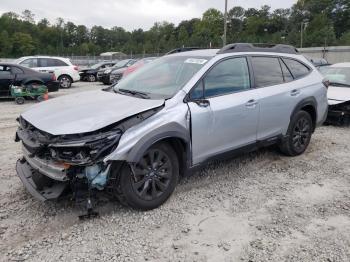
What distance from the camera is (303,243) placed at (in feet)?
11.1

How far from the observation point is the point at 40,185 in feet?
12.2

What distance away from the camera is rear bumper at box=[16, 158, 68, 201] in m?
3.53

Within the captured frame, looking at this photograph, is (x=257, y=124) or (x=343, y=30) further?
(x=343, y=30)

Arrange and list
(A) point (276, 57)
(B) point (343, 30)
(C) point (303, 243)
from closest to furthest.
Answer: (C) point (303, 243) → (A) point (276, 57) → (B) point (343, 30)

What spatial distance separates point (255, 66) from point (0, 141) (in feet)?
16.4

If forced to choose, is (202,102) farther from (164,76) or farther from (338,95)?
(338,95)

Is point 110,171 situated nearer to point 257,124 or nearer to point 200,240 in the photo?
point 200,240

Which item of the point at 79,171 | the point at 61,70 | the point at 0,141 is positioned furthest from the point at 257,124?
the point at 61,70

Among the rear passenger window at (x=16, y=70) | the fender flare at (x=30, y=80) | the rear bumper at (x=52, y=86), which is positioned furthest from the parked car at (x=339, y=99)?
the rear passenger window at (x=16, y=70)

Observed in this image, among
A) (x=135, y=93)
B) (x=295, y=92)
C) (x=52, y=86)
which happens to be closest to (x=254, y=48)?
(x=295, y=92)

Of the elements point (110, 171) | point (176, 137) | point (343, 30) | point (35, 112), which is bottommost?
point (110, 171)

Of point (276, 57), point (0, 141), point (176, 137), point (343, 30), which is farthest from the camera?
point (343, 30)

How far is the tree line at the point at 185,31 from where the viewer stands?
83.4m

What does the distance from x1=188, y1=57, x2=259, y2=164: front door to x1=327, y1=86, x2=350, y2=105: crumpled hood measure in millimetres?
4088
